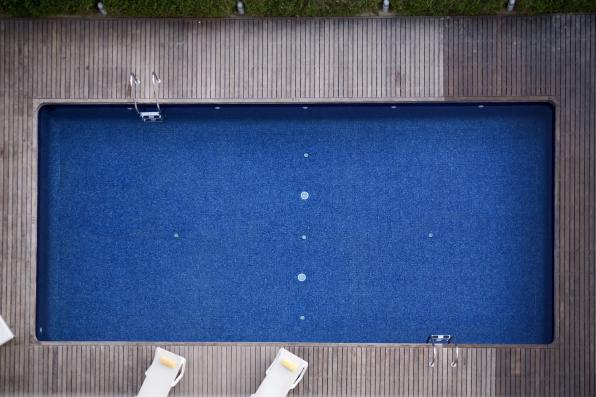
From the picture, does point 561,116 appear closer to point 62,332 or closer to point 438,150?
point 438,150

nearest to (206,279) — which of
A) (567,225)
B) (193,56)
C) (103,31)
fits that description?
(193,56)

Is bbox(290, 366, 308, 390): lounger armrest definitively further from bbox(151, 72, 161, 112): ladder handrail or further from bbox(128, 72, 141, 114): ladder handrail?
bbox(128, 72, 141, 114): ladder handrail

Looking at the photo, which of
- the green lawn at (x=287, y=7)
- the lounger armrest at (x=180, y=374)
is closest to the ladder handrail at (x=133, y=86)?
the green lawn at (x=287, y=7)

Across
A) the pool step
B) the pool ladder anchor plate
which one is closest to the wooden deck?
the pool ladder anchor plate

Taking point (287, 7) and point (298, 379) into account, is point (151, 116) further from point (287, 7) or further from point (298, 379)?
point (298, 379)

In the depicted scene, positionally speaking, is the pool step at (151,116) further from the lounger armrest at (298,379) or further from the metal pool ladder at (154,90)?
the lounger armrest at (298,379)

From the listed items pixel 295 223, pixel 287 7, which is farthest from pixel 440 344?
pixel 287 7
